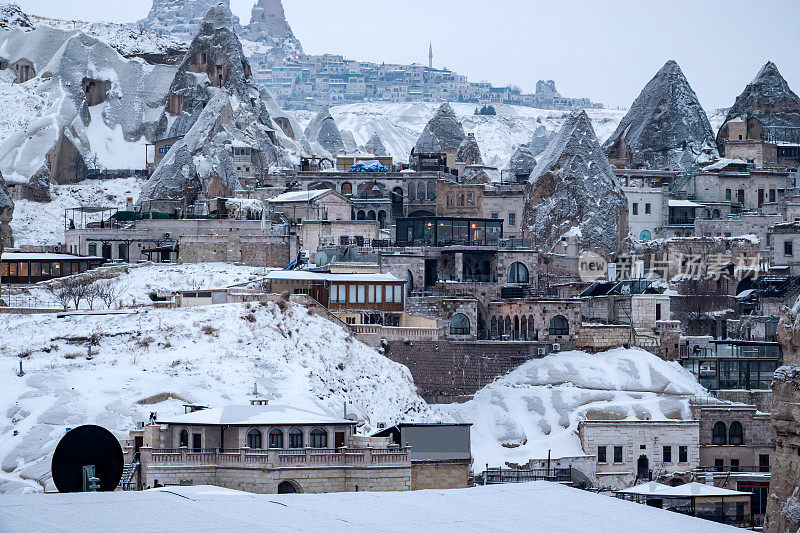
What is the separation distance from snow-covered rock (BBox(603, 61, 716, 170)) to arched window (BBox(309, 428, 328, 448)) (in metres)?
88.9

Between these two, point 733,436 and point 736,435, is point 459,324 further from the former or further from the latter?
point 736,435

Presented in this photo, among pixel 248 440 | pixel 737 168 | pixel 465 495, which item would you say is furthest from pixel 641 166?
pixel 465 495

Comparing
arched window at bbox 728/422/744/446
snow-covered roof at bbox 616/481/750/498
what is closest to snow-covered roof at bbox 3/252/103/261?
arched window at bbox 728/422/744/446

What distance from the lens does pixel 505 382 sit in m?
83.4

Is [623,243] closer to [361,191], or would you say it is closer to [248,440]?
[361,191]

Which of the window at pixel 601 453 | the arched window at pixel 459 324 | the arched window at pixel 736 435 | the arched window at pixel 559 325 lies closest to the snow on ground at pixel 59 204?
the arched window at pixel 459 324

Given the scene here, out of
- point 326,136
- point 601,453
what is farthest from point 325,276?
point 326,136

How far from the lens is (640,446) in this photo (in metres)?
77.4

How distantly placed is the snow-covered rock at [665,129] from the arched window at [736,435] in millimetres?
60515

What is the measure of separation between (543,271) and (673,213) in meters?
18.9

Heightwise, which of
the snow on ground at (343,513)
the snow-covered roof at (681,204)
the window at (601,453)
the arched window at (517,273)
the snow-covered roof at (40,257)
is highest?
the snow-covered roof at (681,204)

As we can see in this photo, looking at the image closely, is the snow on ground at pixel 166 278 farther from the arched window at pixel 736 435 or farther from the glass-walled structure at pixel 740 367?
the arched window at pixel 736 435

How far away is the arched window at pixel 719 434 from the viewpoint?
8012 centimetres

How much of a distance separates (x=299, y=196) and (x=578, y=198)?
22.5m
